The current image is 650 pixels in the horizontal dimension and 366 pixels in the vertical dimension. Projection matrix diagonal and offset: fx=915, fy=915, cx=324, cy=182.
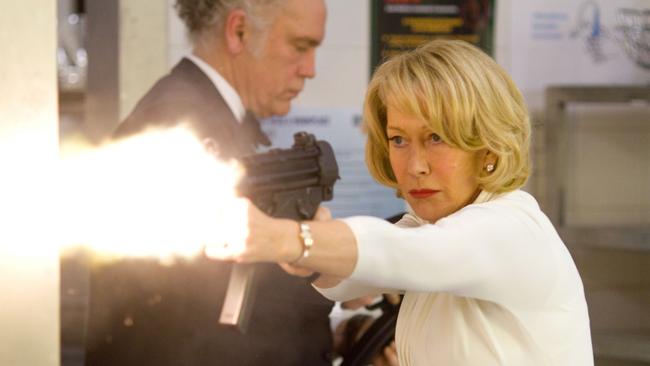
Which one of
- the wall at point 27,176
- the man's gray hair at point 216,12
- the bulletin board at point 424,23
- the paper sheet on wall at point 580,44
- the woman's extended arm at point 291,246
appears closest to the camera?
the woman's extended arm at point 291,246

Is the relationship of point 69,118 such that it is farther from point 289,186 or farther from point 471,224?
point 471,224

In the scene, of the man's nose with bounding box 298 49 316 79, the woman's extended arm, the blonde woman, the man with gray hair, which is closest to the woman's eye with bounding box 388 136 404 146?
the blonde woman

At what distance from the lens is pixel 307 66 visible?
1.37m

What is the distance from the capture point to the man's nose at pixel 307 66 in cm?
131

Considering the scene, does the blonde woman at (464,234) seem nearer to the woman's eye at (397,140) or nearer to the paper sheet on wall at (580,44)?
the woman's eye at (397,140)

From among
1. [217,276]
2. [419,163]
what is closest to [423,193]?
[419,163]

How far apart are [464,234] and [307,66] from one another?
74cm

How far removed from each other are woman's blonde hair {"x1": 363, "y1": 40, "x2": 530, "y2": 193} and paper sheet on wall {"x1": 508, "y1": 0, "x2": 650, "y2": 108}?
0.94m

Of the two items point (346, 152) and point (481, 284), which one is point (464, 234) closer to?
point (481, 284)

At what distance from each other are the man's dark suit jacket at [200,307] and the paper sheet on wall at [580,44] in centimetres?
69

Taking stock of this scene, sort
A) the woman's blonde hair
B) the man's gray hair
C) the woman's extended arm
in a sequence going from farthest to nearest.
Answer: the man's gray hair, the woman's blonde hair, the woman's extended arm

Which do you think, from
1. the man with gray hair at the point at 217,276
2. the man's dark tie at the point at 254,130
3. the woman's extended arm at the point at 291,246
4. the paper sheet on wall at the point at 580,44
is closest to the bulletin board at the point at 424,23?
the paper sheet on wall at the point at 580,44

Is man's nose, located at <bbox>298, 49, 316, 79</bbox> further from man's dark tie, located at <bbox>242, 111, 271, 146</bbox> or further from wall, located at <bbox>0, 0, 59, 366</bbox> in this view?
wall, located at <bbox>0, 0, 59, 366</bbox>

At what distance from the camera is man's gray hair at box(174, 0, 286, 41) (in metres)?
1.18
